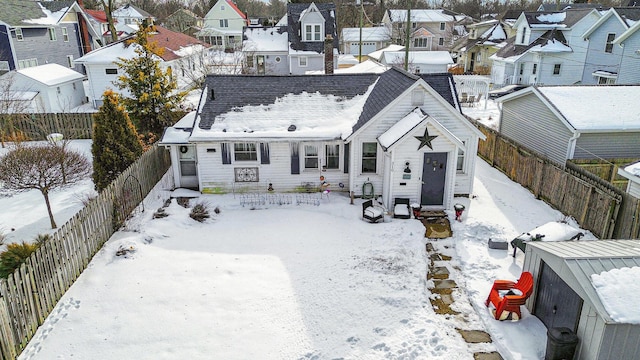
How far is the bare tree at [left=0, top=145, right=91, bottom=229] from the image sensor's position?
13.8 meters

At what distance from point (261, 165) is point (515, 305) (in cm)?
1065

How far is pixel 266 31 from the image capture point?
4344cm

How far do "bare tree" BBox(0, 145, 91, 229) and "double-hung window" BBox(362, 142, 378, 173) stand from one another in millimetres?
10755

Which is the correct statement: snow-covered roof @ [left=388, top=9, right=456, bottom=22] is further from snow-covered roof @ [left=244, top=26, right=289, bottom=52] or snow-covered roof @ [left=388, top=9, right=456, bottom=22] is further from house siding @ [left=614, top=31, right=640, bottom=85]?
house siding @ [left=614, top=31, right=640, bottom=85]

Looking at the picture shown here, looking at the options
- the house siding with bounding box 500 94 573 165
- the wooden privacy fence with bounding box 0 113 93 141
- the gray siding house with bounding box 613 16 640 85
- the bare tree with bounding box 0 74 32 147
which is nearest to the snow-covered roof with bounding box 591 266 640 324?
the house siding with bounding box 500 94 573 165

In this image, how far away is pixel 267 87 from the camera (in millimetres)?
18141

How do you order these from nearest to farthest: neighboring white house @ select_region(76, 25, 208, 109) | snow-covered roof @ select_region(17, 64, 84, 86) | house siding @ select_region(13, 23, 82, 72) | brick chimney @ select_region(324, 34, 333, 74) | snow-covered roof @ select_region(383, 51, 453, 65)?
brick chimney @ select_region(324, 34, 333, 74) < snow-covered roof @ select_region(17, 64, 84, 86) < neighboring white house @ select_region(76, 25, 208, 109) < house siding @ select_region(13, 23, 82, 72) < snow-covered roof @ select_region(383, 51, 453, 65)

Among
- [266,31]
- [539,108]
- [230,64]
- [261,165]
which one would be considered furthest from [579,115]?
[266,31]

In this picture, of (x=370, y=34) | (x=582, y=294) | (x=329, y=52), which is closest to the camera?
(x=582, y=294)

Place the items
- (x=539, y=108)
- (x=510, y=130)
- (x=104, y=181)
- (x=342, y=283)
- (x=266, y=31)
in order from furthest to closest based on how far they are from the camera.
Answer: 1. (x=266, y=31)
2. (x=510, y=130)
3. (x=539, y=108)
4. (x=104, y=181)
5. (x=342, y=283)

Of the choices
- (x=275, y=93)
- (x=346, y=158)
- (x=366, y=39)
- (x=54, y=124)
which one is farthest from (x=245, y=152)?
(x=366, y=39)

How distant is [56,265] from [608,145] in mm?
20482

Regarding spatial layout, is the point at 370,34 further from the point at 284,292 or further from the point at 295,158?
the point at 284,292

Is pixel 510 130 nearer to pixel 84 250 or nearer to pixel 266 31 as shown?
pixel 84 250
